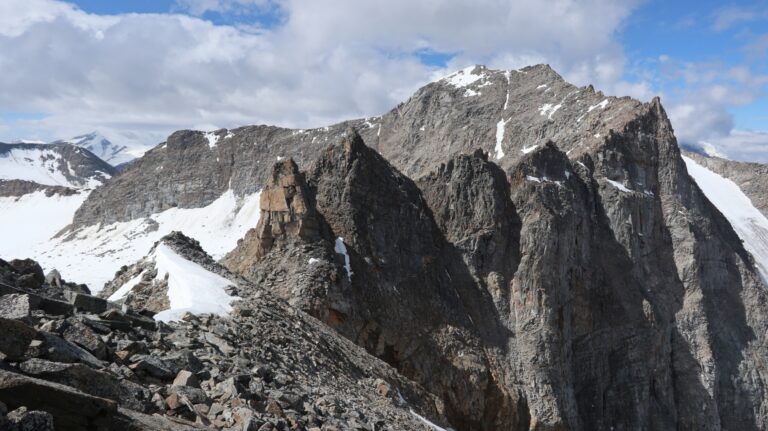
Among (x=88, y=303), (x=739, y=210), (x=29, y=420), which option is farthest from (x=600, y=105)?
(x=29, y=420)

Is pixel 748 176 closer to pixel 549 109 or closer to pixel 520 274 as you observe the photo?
pixel 549 109

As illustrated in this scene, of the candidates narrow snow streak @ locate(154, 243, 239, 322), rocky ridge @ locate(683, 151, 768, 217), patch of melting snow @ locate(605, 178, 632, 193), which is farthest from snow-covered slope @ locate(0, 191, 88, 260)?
rocky ridge @ locate(683, 151, 768, 217)

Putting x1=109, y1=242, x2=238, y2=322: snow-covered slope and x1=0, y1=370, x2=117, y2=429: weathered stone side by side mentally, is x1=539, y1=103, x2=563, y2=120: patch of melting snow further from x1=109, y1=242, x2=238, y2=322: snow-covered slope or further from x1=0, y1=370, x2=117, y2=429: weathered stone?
x1=0, y1=370, x2=117, y2=429: weathered stone

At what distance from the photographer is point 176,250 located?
26.2m

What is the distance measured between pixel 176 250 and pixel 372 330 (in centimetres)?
1190

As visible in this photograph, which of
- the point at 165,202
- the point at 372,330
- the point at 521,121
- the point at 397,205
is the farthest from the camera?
the point at 165,202

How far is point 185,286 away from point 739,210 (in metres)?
109

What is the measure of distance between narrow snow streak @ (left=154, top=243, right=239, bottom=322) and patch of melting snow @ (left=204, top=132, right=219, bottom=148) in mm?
93050

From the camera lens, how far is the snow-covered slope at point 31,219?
361 ft

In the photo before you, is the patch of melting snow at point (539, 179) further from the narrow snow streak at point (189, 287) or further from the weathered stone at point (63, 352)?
the weathered stone at point (63, 352)

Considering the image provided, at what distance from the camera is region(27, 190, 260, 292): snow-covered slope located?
87.2 meters

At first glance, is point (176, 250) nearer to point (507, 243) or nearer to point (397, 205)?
point (397, 205)

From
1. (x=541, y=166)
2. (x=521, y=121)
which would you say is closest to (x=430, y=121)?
(x=521, y=121)

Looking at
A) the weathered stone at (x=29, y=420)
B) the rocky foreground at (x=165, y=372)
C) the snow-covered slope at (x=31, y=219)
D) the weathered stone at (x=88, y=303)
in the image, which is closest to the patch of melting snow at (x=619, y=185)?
the rocky foreground at (x=165, y=372)
